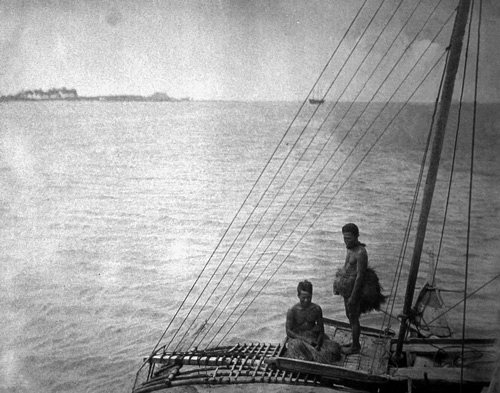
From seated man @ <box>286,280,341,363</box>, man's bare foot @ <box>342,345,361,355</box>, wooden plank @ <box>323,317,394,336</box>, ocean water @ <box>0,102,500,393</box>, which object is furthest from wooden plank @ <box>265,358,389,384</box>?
ocean water @ <box>0,102,500,393</box>

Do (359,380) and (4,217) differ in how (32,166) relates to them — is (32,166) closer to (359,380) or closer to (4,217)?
(4,217)

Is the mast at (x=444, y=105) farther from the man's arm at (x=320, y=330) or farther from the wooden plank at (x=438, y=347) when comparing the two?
the man's arm at (x=320, y=330)

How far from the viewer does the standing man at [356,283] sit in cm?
600

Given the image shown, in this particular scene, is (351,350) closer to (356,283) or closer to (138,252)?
(356,283)

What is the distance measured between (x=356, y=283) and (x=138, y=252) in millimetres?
11177

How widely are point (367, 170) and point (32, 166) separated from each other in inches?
939

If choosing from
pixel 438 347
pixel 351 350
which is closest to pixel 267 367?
pixel 351 350

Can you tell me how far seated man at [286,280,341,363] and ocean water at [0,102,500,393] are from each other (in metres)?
4.28

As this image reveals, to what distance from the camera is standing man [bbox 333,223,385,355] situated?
19.7 ft

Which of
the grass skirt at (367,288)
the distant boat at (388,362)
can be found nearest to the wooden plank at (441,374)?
the distant boat at (388,362)

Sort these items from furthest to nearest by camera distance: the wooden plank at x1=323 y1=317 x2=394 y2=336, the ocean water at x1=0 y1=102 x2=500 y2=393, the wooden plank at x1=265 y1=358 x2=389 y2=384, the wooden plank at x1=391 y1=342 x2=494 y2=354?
the ocean water at x1=0 y1=102 x2=500 y2=393 → the wooden plank at x1=323 y1=317 x2=394 y2=336 → the wooden plank at x1=391 y1=342 x2=494 y2=354 → the wooden plank at x1=265 y1=358 x2=389 y2=384

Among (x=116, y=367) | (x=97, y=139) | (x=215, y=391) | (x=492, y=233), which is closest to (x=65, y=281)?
(x=116, y=367)

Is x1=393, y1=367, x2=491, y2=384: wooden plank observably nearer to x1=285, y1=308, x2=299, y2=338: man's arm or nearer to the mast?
the mast

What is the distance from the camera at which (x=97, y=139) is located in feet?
150
